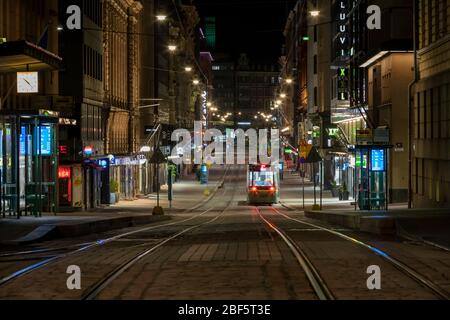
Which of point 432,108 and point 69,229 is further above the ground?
point 432,108

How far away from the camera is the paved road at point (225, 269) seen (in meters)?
11.5

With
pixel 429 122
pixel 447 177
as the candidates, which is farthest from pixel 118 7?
pixel 447 177

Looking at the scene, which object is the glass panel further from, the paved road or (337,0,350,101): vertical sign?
the paved road

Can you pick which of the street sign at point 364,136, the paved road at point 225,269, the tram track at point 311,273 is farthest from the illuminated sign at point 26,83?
the street sign at point 364,136

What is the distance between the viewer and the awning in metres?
20.5

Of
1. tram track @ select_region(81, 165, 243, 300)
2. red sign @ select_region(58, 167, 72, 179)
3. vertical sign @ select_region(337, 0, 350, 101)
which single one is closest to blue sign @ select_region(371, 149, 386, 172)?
red sign @ select_region(58, 167, 72, 179)

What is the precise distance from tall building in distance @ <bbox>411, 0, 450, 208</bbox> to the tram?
15.0m

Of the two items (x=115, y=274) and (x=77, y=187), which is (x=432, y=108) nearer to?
(x=77, y=187)

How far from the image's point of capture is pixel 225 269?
14039 millimetres

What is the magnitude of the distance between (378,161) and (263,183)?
63.6 ft

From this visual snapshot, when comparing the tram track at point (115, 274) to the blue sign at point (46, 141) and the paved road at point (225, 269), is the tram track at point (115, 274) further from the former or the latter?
the blue sign at point (46, 141)

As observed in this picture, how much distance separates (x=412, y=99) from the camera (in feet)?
130

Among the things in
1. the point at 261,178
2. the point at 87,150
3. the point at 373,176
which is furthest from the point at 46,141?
the point at 261,178
